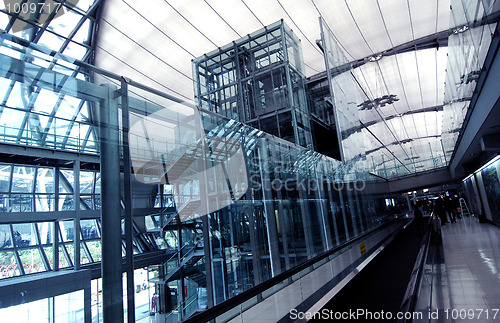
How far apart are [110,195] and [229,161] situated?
2.68 metres

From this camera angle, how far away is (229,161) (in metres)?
5.65

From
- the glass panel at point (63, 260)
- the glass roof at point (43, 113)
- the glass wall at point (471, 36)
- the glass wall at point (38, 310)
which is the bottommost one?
the glass wall at point (38, 310)

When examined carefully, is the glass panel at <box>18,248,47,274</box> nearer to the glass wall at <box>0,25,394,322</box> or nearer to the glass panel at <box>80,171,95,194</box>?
the glass panel at <box>80,171,95,194</box>

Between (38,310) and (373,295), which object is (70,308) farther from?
(373,295)

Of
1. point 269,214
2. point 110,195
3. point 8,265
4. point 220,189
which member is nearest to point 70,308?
point 8,265

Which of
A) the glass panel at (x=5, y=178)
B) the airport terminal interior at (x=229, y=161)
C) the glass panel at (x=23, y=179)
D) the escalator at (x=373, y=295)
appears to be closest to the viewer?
the airport terminal interior at (x=229, y=161)

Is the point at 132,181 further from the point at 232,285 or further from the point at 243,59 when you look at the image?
the point at 243,59

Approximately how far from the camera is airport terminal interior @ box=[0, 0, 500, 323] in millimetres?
3314

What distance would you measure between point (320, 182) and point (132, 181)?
25.0ft

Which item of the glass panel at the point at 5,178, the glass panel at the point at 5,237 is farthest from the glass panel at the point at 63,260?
the glass panel at the point at 5,178

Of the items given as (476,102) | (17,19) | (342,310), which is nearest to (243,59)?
(17,19)

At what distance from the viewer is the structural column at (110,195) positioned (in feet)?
9.84

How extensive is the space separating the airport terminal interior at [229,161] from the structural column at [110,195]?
2 cm

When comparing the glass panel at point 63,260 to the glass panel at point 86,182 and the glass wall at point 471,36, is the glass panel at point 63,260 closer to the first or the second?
the glass panel at point 86,182
